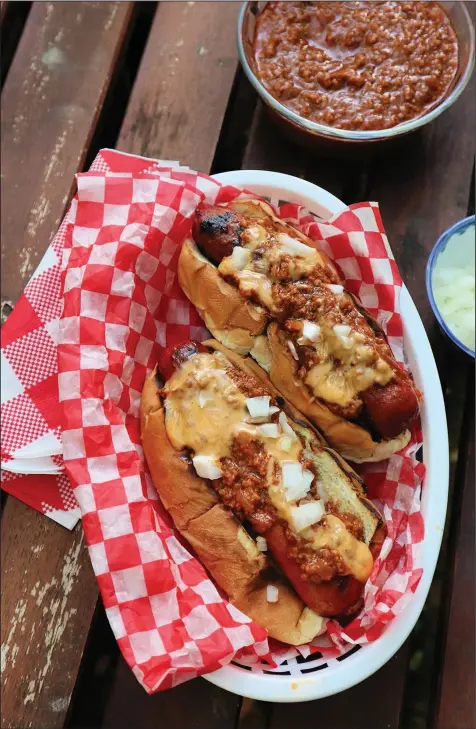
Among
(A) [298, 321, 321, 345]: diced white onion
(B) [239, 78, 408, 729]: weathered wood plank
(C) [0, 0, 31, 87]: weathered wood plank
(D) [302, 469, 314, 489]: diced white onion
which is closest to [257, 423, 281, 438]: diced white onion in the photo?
(D) [302, 469, 314, 489]: diced white onion

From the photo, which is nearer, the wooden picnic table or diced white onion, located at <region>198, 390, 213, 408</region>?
diced white onion, located at <region>198, 390, 213, 408</region>

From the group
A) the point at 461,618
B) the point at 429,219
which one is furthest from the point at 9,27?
the point at 461,618

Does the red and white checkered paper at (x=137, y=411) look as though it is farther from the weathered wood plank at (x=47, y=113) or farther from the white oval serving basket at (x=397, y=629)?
the weathered wood plank at (x=47, y=113)

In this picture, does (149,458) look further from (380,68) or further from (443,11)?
(443,11)

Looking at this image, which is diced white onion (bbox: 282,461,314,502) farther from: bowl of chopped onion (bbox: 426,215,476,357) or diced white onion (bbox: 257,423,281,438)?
bowl of chopped onion (bbox: 426,215,476,357)

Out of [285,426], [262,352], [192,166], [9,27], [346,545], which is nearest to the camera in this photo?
[346,545]

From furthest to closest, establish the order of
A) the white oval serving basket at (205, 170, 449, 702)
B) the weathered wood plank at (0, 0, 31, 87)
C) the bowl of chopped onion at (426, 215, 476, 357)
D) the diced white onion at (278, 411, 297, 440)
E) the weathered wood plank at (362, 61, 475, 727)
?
the weathered wood plank at (0, 0, 31, 87), the weathered wood plank at (362, 61, 475, 727), the bowl of chopped onion at (426, 215, 476, 357), the diced white onion at (278, 411, 297, 440), the white oval serving basket at (205, 170, 449, 702)

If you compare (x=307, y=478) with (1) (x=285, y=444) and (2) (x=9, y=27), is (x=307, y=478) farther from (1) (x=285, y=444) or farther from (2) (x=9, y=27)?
(2) (x=9, y=27)
